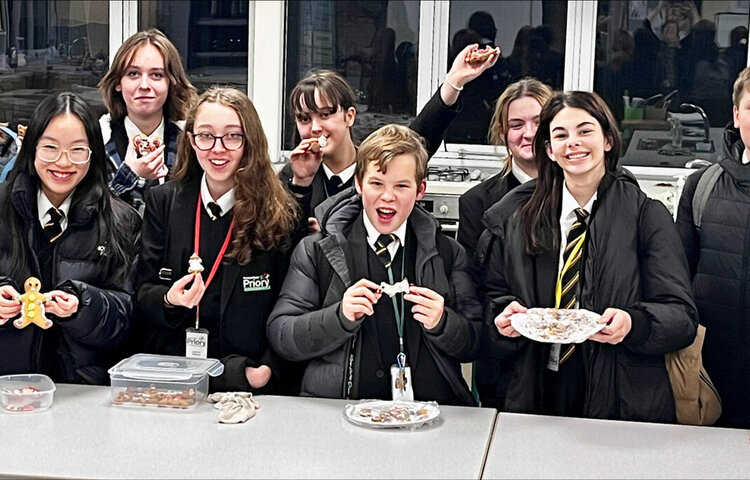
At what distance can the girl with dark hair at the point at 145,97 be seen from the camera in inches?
150

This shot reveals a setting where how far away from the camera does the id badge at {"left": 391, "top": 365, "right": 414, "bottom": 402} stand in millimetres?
3031

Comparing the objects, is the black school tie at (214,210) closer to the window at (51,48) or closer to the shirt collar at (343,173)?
the shirt collar at (343,173)

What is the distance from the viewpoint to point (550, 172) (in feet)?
10.3

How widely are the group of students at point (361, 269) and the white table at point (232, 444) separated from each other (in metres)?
0.22

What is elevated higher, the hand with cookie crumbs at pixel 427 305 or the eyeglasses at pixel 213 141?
the eyeglasses at pixel 213 141

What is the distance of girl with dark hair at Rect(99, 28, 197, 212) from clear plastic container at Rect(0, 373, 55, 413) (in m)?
1.00

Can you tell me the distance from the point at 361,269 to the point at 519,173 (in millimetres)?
809

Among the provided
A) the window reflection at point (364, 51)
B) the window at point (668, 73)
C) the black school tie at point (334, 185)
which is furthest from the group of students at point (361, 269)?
the window reflection at point (364, 51)

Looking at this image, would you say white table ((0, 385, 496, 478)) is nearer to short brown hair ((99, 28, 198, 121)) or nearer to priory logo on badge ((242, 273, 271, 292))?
priory logo on badge ((242, 273, 271, 292))

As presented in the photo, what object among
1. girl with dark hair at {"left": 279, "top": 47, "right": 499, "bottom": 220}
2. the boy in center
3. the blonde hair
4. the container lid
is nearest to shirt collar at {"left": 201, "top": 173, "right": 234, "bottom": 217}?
the boy in center

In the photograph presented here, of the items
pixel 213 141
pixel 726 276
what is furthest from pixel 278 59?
pixel 726 276

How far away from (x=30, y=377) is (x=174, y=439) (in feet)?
1.95

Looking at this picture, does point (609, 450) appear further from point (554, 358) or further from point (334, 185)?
point (334, 185)

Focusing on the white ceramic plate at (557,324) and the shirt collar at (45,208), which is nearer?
the white ceramic plate at (557,324)
